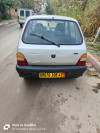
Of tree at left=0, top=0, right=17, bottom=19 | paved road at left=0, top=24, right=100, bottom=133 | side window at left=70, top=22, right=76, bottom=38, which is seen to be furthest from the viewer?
tree at left=0, top=0, right=17, bottom=19

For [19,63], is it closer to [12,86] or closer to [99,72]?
[12,86]

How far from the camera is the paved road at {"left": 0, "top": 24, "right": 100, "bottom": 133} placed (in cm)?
184

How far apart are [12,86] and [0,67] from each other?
1.22 meters

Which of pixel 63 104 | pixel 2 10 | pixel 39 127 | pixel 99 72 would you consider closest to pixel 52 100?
pixel 63 104

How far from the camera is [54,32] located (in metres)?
2.59

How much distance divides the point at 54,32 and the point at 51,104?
5.18 feet

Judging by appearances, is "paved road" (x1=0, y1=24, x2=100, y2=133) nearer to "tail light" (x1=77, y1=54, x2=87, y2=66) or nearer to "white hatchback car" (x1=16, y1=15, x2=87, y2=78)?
"white hatchback car" (x1=16, y1=15, x2=87, y2=78)

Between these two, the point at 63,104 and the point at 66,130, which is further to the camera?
the point at 63,104

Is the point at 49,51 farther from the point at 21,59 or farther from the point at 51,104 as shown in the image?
the point at 51,104

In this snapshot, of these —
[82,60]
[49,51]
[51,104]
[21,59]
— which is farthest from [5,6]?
[51,104]

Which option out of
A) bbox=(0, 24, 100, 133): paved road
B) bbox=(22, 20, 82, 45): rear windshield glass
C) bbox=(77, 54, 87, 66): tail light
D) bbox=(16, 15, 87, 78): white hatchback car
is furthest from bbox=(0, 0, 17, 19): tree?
bbox=(77, 54, 87, 66): tail light

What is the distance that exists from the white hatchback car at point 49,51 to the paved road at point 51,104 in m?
0.46

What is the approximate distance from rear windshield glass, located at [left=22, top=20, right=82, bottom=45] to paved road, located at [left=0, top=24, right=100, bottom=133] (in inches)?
44.0

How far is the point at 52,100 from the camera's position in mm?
2389
